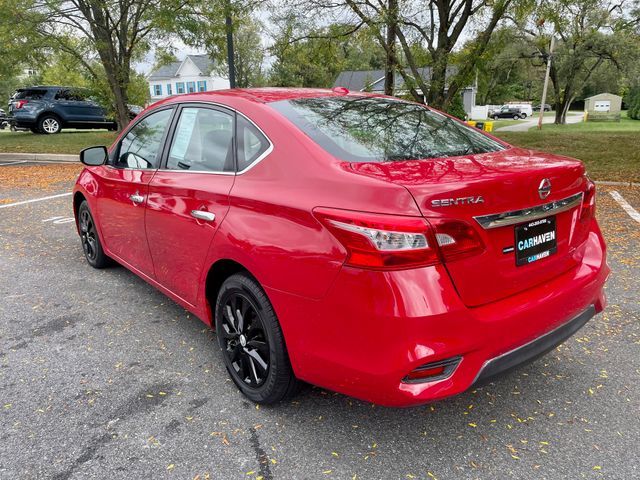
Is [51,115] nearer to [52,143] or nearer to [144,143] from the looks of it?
[52,143]

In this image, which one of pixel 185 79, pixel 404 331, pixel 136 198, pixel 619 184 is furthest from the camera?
pixel 185 79

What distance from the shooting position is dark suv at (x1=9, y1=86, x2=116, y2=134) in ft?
67.0

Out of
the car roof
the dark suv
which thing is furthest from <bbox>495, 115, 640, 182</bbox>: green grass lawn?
the dark suv

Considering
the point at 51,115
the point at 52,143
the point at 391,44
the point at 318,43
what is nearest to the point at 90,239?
the point at 391,44

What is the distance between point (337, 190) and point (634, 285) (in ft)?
10.9

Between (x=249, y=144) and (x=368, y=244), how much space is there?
107 cm

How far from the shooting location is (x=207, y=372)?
3.04 metres

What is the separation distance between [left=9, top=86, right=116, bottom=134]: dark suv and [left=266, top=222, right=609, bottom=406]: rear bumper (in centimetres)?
2051

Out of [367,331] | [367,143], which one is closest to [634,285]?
[367,143]

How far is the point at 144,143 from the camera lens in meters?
3.71

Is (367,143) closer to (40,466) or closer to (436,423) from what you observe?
(436,423)

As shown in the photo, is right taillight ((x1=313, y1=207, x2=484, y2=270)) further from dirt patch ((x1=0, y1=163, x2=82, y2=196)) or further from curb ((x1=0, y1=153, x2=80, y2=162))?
curb ((x1=0, y1=153, x2=80, y2=162))

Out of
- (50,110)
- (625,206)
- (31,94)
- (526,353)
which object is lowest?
(625,206)

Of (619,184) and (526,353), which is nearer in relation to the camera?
(526,353)
